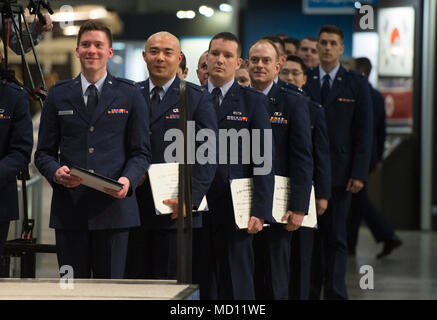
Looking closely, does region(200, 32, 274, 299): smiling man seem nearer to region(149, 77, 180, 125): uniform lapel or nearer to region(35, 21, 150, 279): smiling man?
region(149, 77, 180, 125): uniform lapel

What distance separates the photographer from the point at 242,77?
5484 mm

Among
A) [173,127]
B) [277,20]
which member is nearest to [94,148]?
[173,127]

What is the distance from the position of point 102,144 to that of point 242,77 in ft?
5.20

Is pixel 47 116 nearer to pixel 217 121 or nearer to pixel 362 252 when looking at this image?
pixel 217 121

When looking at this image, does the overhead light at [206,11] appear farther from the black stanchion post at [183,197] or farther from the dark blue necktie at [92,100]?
the black stanchion post at [183,197]

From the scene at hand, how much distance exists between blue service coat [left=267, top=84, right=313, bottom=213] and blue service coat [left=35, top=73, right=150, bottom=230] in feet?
3.58

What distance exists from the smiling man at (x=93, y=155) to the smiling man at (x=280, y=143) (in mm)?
1068

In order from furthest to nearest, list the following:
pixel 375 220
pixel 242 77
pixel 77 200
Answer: pixel 375 220 < pixel 242 77 < pixel 77 200

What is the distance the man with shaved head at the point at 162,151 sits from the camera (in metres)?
4.33

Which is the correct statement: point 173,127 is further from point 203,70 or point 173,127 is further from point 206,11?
point 206,11

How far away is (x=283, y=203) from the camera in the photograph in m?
4.94

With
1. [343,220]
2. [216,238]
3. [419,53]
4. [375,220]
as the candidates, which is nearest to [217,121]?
[216,238]

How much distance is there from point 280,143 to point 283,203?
0.34 m

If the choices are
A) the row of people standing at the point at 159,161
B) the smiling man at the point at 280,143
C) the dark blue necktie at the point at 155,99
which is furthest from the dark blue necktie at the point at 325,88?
the dark blue necktie at the point at 155,99
